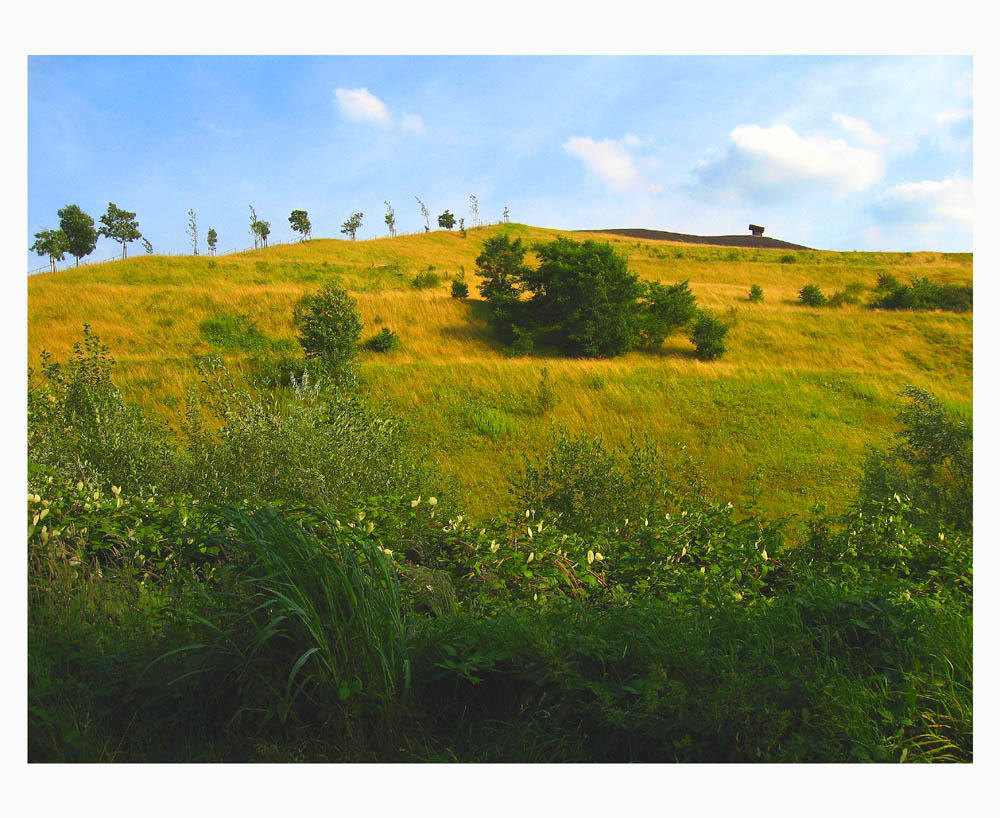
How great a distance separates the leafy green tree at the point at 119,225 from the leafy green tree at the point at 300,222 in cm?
1759

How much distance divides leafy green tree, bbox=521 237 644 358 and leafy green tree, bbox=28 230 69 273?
67.7 ft

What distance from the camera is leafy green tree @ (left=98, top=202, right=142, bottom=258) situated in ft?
101

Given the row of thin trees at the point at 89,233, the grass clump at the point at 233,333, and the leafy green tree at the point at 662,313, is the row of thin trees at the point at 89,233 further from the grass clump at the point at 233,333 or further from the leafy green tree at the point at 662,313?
the leafy green tree at the point at 662,313

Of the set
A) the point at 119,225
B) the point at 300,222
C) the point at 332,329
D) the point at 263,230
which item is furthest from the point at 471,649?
the point at 300,222

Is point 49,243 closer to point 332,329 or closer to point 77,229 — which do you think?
point 77,229

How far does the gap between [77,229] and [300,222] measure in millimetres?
18290

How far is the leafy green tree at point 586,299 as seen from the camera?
19484 mm

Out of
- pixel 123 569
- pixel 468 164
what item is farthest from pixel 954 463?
pixel 123 569

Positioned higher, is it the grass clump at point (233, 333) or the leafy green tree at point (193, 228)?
the leafy green tree at point (193, 228)

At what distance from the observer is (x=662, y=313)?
830 inches

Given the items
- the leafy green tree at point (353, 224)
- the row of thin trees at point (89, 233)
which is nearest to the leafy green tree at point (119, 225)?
the row of thin trees at point (89, 233)

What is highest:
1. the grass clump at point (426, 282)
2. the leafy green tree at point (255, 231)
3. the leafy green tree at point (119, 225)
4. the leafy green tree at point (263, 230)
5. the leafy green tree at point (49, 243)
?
the leafy green tree at point (263, 230)
